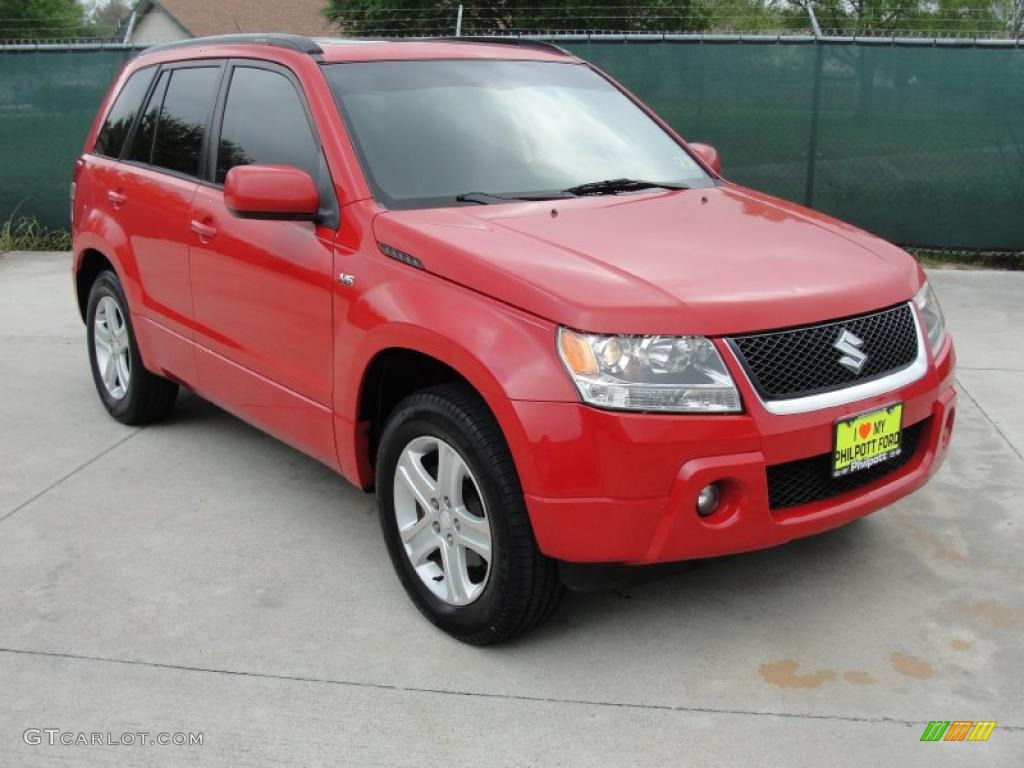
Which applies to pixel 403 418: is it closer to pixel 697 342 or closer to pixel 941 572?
pixel 697 342

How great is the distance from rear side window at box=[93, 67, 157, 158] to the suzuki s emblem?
11.7 ft

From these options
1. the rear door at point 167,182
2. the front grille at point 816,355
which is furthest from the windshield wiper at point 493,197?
the rear door at point 167,182

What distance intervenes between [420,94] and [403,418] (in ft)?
4.48

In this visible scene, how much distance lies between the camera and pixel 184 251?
475 cm

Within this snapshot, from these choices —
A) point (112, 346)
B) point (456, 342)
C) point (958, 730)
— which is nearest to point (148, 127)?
point (112, 346)

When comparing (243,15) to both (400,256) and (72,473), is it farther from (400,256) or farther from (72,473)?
(400,256)

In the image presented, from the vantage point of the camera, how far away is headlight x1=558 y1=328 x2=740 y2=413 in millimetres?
3041

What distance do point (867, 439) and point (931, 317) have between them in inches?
28.3

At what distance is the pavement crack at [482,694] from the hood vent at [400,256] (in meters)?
1.25

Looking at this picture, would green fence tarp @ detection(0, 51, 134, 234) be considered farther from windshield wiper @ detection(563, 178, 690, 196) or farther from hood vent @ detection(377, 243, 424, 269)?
hood vent @ detection(377, 243, 424, 269)

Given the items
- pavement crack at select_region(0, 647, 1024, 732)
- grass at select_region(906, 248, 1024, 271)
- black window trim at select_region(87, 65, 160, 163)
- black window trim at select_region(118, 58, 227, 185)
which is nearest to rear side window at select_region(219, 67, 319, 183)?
black window trim at select_region(118, 58, 227, 185)

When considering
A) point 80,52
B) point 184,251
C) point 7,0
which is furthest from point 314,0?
point 184,251

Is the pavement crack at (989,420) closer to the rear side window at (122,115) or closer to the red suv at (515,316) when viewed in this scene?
the red suv at (515,316)

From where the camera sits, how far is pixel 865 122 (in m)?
9.76
